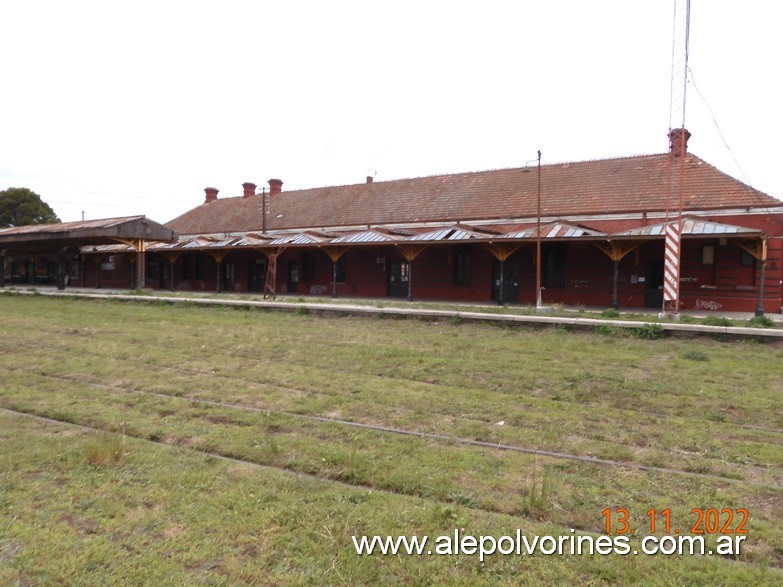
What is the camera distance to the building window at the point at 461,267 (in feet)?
79.4

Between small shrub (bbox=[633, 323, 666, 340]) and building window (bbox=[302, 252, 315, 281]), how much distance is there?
67.0 feet

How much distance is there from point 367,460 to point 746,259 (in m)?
19.0

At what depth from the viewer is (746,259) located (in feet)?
60.7

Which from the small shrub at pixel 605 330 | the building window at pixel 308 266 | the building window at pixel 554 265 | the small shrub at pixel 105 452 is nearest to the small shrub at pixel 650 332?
the small shrub at pixel 605 330

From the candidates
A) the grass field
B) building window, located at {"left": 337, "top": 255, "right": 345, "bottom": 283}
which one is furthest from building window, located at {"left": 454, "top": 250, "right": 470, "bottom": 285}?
the grass field

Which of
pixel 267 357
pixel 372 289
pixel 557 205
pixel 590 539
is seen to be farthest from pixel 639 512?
pixel 372 289

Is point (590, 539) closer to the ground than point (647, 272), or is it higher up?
closer to the ground

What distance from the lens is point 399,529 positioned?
10.5ft

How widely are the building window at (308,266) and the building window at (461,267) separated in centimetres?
832

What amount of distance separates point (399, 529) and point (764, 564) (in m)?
1.96

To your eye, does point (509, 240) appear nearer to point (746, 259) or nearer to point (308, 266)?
point (746, 259)

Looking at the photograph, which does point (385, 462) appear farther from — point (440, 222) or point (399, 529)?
point (440, 222)

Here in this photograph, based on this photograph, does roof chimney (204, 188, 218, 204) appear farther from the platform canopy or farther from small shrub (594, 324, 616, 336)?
small shrub (594, 324, 616, 336)

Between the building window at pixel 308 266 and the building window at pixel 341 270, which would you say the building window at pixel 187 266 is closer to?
the building window at pixel 308 266
